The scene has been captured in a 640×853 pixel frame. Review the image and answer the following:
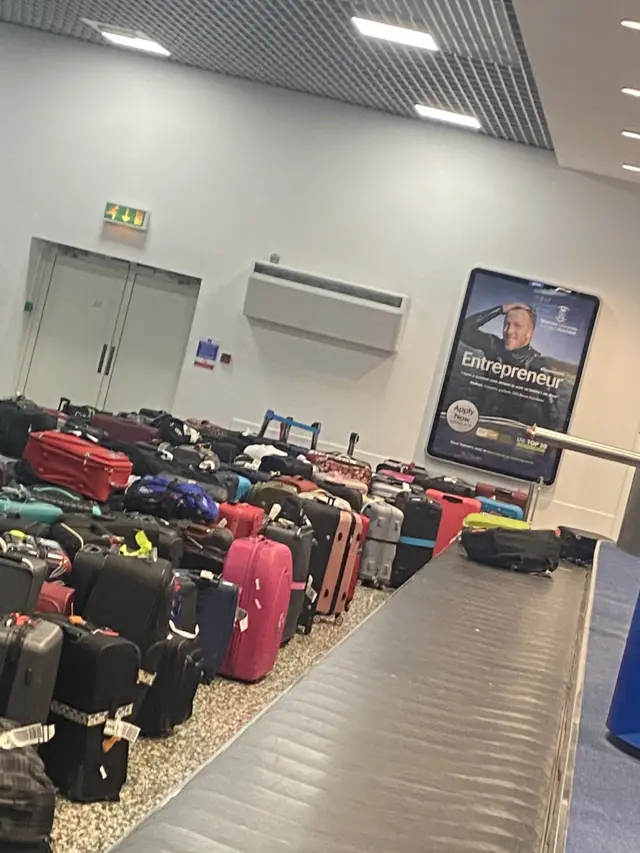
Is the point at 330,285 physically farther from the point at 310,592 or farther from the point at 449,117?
the point at 310,592

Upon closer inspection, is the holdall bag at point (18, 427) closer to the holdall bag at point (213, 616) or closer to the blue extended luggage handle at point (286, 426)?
the holdall bag at point (213, 616)

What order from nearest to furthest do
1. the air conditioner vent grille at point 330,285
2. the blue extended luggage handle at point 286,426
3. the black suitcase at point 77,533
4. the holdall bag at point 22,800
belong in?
the holdall bag at point 22,800, the black suitcase at point 77,533, the blue extended luggage handle at point 286,426, the air conditioner vent grille at point 330,285

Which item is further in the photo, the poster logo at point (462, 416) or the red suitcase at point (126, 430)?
the poster logo at point (462, 416)

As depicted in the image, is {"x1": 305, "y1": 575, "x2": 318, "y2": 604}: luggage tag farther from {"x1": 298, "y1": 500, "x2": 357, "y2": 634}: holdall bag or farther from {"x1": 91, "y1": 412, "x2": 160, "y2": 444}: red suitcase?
{"x1": 91, "y1": 412, "x2": 160, "y2": 444}: red suitcase

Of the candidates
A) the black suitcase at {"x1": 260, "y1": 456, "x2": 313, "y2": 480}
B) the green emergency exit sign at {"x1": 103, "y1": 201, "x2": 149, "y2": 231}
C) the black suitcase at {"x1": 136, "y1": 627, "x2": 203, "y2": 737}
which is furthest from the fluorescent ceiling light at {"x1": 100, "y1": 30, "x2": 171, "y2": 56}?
the black suitcase at {"x1": 136, "y1": 627, "x2": 203, "y2": 737}

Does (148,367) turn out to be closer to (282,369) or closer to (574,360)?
(282,369)

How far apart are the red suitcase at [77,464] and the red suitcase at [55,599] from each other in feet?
7.33

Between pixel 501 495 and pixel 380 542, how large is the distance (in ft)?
8.32

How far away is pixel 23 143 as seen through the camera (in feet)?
37.2

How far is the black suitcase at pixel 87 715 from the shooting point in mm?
3145

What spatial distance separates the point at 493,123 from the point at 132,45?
3714 millimetres

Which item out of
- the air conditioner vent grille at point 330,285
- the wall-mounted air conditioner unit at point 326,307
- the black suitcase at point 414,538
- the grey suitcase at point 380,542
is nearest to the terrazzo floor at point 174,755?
the grey suitcase at point 380,542

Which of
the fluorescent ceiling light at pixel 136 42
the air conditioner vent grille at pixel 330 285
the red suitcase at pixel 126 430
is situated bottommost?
the red suitcase at pixel 126 430

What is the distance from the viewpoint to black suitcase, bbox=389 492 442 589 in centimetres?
777
